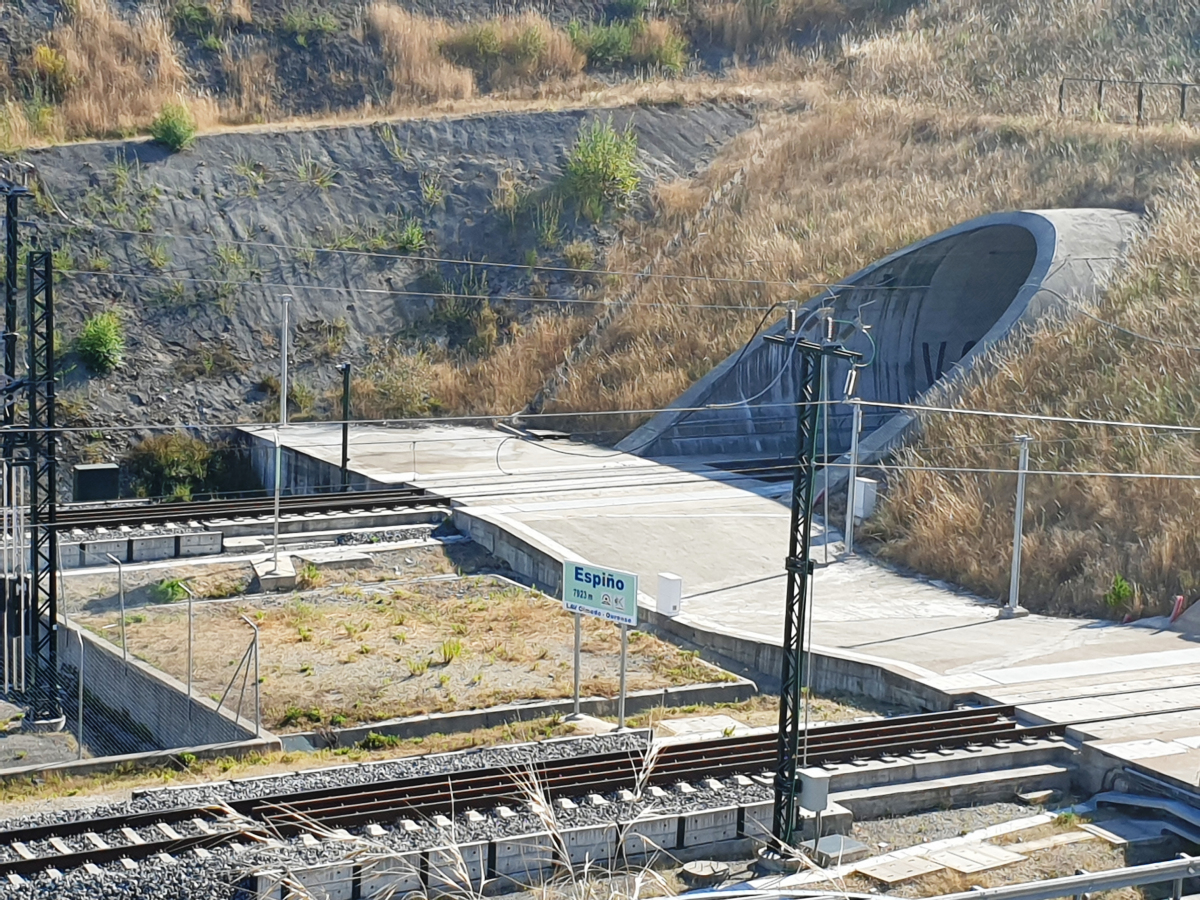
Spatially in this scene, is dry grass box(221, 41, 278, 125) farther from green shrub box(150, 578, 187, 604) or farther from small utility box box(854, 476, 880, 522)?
small utility box box(854, 476, 880, 522)

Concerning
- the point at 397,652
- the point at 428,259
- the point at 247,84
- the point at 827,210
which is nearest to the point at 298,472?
the point at 428,259

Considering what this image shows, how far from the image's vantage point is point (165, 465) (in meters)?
32.8

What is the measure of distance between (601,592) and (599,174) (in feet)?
89.1

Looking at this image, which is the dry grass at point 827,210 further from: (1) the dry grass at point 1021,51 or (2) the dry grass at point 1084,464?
(2) the dry grass at point 1084,464

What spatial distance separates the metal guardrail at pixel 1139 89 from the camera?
36.9 meters

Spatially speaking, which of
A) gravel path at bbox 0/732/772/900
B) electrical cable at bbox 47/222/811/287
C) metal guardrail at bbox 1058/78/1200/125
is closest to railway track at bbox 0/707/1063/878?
gravel path at bbox 0/732/772/900

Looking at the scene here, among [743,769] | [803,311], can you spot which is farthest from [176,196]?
[743,769]

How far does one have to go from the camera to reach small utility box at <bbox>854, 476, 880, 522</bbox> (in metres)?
25.0

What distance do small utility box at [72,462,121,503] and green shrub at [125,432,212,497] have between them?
1.74 meters

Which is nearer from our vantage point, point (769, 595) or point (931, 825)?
point (931, 825)

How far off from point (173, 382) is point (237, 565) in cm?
1215

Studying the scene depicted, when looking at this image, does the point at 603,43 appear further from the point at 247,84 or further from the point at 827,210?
the point at 827,210

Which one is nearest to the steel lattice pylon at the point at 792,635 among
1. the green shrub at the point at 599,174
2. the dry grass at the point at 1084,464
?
the dry grass at the point at 1084,464

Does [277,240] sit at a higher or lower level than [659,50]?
lower
